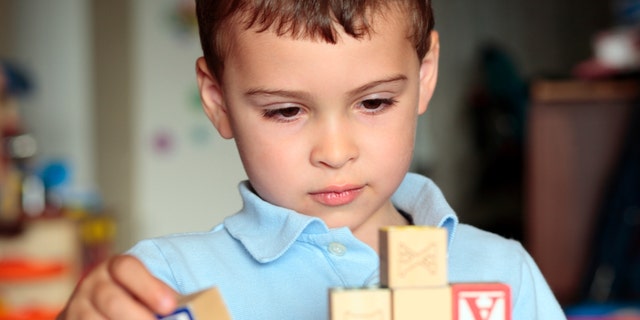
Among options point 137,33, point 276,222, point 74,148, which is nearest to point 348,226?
point 276,222

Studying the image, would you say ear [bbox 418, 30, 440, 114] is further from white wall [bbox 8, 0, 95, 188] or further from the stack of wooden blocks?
white wall [bbox 8, 0, 95, 188]

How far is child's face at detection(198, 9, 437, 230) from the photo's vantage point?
2.84 feet

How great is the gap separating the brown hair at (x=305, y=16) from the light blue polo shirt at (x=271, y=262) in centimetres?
15

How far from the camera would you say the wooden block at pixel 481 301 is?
0.66 m

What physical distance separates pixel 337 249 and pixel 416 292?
30 cm

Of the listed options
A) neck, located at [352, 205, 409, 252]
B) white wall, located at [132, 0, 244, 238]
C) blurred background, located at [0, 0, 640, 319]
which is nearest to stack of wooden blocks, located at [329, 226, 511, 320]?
neck, located at [352, 205, 409, 252]

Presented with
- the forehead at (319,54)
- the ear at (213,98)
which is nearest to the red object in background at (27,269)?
the ear at (213,98)

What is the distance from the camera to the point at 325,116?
2.84 feet

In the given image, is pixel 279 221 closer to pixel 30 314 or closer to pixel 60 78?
pixel 30 314

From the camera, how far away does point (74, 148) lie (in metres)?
4.68

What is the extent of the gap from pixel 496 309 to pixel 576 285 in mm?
2166

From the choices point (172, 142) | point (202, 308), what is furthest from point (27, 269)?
point (202, 308)

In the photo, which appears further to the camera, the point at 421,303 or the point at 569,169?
the point at 569,169

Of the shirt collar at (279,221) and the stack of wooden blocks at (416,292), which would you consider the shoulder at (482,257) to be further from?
the stack of wooden blocks at (416,292)
